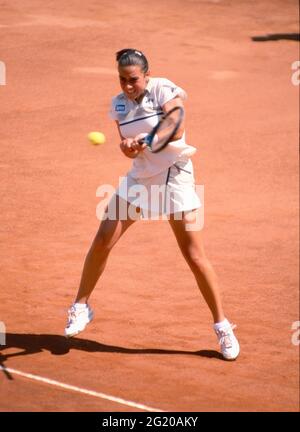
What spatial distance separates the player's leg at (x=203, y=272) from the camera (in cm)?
672

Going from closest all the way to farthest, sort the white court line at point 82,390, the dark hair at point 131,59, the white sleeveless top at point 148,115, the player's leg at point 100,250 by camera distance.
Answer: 1. the white court line at point 82,390
2. the dark hair at point 131,59
3. the white sleeveless top at point 148,115
4. the player's leg at point 100,250

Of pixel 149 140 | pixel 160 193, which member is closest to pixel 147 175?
pixel 160 193

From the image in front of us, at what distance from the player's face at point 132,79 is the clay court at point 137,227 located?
6.09ft

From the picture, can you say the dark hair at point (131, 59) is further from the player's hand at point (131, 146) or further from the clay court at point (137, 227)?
the clay court at point (137, 227)

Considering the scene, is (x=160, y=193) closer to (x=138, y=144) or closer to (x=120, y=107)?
(x=138, y=144)

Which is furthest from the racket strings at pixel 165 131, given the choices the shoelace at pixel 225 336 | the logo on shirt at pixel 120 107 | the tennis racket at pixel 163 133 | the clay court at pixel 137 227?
the clay court at pixel 137 227

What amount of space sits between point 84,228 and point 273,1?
1136 centimetres

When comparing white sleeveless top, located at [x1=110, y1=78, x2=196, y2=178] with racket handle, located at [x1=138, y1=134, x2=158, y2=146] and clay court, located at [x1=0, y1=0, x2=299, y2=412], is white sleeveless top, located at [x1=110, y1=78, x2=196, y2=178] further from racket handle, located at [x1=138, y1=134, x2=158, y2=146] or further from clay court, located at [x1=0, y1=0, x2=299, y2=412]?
clay court, located at [x1=0, y1=0, x2=299, y2=412]

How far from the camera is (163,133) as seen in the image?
249 inches

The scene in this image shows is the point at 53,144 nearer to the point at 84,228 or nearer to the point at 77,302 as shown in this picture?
the point at 84,228

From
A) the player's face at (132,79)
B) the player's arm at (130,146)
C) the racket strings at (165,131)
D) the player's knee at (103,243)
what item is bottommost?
the player's knee at (103,243)

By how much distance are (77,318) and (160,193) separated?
105cm

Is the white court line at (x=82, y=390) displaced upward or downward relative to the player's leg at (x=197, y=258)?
downward

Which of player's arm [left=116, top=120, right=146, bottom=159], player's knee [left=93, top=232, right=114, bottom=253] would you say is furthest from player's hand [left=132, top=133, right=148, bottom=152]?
player's knee [left=93, top=232, right=114, bottom=253]
